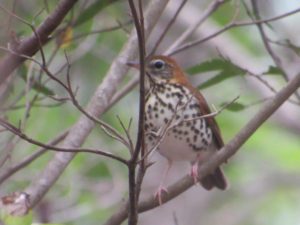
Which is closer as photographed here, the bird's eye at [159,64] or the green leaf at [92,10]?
the green leaf at [92,10]

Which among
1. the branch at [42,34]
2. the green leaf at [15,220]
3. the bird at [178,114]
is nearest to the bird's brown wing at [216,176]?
the bird at [178,114]

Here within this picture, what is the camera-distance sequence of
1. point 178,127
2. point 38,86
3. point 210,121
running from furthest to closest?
point 210,121 < point 178,127 < point 38,86

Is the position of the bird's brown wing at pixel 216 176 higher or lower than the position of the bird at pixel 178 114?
lower

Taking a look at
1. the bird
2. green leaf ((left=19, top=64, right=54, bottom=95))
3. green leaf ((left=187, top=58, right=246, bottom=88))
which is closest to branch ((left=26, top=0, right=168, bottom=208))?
green leaf ((left=19, top=64, right=54, bottom=95))

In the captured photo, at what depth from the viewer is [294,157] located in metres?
8.22

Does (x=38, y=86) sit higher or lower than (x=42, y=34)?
lower

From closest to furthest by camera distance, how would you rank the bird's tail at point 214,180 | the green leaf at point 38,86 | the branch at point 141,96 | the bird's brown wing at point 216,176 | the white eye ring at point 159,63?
1. the branch at point 141,96
2. the green leaf at point 38,86
3. the white eye ring at point 159,63
4. the bird's brown wing at point 216,176
5. the bird's tail at point 214,180

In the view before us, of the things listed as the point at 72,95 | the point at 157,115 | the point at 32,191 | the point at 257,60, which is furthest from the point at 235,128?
the point at 72,95

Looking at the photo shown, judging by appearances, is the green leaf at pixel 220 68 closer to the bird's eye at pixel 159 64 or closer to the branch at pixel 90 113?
the branch at pixel 90 113

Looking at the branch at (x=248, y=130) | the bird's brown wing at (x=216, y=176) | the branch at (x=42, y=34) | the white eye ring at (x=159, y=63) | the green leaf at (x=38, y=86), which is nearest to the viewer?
the branch at (x=42, y=34)

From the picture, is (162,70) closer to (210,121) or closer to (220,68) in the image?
(210,121)

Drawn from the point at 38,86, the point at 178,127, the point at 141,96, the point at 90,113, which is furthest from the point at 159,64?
the point at 141,96

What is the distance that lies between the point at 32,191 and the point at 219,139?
6.30 feet

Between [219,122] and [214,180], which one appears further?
[219,122]
